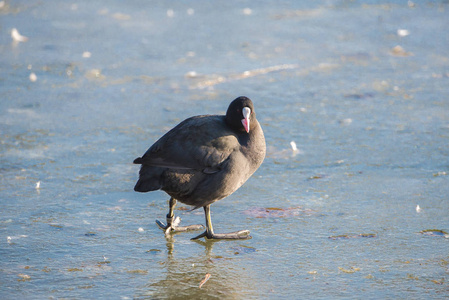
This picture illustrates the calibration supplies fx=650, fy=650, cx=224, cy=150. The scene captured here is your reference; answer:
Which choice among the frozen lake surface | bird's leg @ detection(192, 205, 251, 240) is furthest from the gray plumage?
the frozen lake surface

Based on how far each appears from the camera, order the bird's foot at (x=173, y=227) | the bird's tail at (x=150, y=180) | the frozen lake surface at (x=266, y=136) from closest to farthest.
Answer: the frozen lake surface at (x=266, y=136) → the bird's tail at (x=150, y=180) → the bird's foot at (x=173, y=227)

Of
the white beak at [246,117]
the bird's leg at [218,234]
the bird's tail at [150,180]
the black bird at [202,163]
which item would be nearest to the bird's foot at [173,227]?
the black bird at [202,163]

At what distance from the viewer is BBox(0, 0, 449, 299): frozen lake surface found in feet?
11.8

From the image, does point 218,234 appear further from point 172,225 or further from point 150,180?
point 150,180

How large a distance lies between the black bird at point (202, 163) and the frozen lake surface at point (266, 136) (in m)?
0.28

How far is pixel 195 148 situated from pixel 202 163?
11 centimetres

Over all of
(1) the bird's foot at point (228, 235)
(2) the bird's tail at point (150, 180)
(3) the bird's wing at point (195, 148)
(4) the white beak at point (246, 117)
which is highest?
(4) the white beak at point (246, 117)

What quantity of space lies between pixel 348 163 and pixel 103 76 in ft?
10.8

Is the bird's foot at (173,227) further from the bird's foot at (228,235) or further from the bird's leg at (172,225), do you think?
the bird's foot at (228,235)

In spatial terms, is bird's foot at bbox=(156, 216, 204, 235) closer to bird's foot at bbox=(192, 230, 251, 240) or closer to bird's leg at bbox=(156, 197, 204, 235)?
bird's leg at bbox=(156, 197, 204, 235)

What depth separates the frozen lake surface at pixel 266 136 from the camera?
11.8 ft

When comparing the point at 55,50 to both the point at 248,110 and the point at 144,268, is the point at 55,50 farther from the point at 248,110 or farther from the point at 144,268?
the point at 144,268

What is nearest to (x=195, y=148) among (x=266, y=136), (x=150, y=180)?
(x=150, y=180)

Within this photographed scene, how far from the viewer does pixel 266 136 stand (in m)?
5.79
